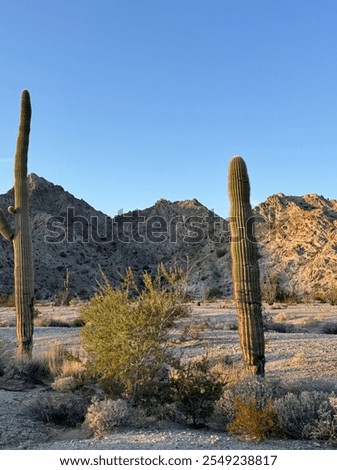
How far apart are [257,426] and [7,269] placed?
43.8m

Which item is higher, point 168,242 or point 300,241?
point 168,242

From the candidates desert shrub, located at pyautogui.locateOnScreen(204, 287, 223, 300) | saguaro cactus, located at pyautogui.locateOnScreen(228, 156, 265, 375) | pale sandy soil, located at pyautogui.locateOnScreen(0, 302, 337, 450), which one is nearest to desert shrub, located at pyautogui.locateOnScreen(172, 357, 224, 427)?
pale sandy soil, located at pyautogui.locateOnScreen(0, 302, 337, 450)

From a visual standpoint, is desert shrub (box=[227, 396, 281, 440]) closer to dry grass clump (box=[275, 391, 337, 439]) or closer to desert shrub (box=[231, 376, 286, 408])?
dry grass clump (box=[275, 391, 337, 439])

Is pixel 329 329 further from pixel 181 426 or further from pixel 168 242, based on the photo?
pixel 168 242

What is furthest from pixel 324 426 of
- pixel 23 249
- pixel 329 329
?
pixel 329 329

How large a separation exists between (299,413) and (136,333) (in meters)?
2.61

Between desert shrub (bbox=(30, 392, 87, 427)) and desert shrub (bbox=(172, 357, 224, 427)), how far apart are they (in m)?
1.45

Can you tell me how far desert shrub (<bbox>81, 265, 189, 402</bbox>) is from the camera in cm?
782

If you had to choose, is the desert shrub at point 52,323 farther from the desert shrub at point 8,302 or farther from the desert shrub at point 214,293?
the desert shrub at point 214,293

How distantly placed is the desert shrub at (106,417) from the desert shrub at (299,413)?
6.54ft

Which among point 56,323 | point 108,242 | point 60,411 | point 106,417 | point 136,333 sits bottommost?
point 60,411

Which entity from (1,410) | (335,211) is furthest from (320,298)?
(1,410)

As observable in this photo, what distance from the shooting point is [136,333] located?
26.0 ft
